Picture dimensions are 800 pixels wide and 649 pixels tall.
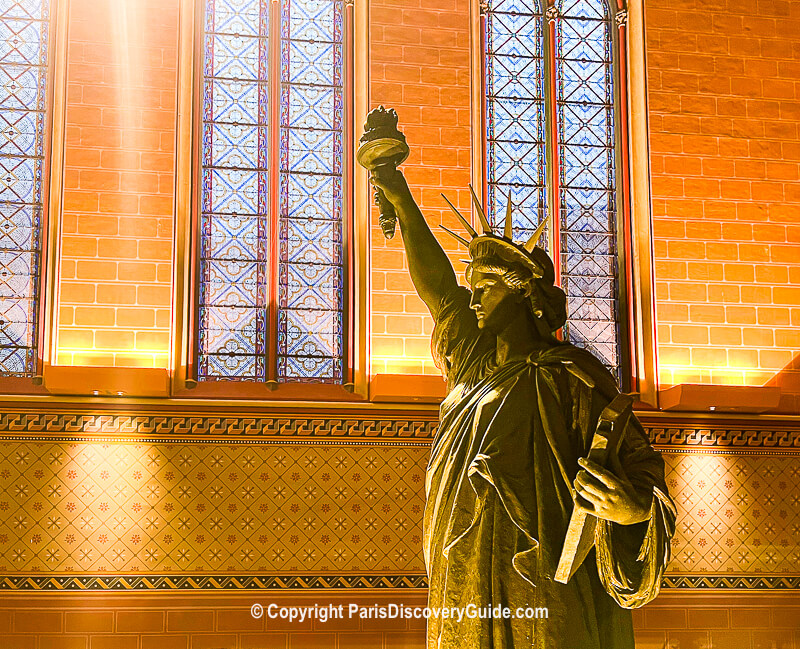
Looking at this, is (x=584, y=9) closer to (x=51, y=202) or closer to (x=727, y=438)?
(x=727, y=438)

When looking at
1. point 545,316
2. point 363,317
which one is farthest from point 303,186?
point 545,316

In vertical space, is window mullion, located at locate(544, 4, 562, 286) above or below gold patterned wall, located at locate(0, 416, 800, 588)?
above

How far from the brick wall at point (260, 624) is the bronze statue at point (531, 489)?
16.8 feet

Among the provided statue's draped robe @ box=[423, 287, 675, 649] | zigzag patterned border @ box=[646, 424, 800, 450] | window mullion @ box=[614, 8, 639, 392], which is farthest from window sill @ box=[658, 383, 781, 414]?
statue's draped robe @ box=[423, 287, 675, 649]

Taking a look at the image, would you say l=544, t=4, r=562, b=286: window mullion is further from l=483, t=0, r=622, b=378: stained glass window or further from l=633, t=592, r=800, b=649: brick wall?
l=633, t=592, r=800, b=649: brick wall

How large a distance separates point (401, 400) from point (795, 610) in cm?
369

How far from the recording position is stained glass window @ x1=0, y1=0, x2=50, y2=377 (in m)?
8.12

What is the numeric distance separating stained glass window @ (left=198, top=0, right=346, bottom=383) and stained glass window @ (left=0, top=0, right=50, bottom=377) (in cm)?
127

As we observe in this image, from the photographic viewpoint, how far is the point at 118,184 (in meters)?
8.27

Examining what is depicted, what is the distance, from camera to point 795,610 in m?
8.70

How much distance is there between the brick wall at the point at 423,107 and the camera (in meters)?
8.56

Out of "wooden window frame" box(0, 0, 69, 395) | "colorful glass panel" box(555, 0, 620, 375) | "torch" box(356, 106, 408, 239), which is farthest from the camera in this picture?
"colorful glass panel" box(555, 0, 620, 375)

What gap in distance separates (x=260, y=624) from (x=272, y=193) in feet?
11.1

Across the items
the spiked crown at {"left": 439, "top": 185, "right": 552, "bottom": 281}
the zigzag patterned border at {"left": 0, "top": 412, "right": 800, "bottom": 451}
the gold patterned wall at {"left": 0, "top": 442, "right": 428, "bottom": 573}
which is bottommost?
the gold patterned wall at {"left": 0, "top": 442, "right": 428, "bottom": 573}
